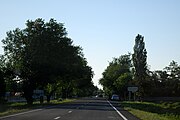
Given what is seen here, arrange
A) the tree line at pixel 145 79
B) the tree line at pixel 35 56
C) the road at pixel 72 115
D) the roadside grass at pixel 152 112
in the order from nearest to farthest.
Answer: the road at pixel 72 115
the roadside grass at pixel 152 112
the tree line at pixel 35 56
the tree line at pixel 145 79

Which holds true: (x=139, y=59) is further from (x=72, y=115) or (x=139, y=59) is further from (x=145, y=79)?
(x=72, y=115)

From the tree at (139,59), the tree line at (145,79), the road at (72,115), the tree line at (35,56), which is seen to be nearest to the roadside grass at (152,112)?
the road at (72,115)

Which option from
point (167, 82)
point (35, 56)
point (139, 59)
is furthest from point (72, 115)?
point (167, 82)

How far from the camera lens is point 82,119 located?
25562 millimetres

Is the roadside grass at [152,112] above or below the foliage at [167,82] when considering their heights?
below

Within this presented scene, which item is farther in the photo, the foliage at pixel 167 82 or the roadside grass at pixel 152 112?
the foliage at pixel 167 82

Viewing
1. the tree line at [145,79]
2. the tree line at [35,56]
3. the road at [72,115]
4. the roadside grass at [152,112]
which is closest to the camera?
the road at [72,115]

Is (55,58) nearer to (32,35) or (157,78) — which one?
(32,35)

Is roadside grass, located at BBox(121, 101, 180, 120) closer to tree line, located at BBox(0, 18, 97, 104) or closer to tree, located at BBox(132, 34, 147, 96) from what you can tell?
tree line, located at BBox(0, 18, 97, 104)

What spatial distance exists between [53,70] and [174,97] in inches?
2086

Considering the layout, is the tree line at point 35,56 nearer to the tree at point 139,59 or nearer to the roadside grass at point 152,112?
the roadside grass at point 152,112

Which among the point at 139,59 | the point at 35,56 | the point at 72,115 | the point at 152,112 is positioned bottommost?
the point at 72,115

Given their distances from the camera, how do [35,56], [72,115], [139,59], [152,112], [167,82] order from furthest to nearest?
1. [167,82]
2. [139,59]
3. [35,56]
4. [152,112]
5. [72,115]

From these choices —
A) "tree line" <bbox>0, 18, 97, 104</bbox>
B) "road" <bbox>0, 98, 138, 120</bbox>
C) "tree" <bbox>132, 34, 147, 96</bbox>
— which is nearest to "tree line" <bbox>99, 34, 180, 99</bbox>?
"tree" <bbox>132, 34, 147, 96</bbox>
